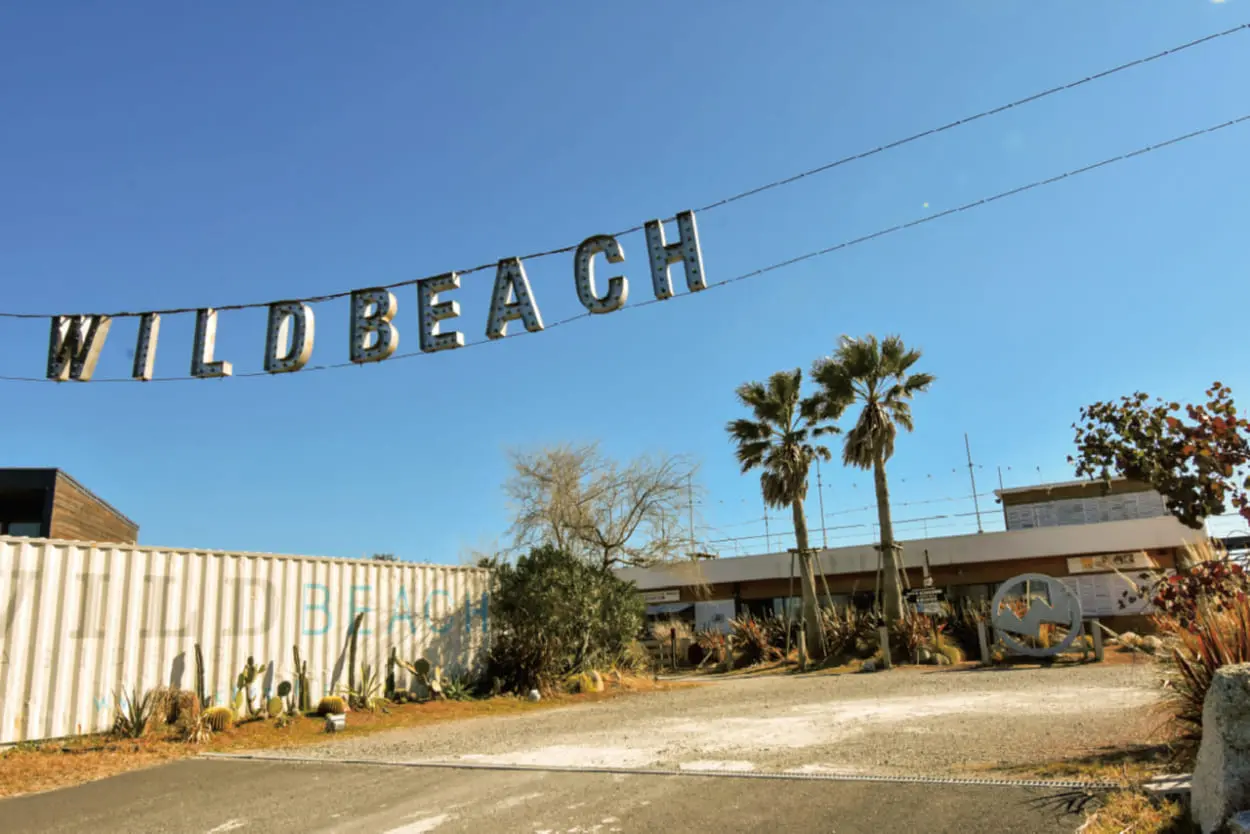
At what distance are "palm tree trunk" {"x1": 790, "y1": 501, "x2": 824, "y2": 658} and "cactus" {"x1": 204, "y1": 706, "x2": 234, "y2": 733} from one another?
18.4 m

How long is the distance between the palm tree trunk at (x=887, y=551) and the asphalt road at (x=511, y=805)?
62.6 feet

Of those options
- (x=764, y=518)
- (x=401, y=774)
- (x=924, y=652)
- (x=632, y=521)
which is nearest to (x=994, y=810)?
(x=401, y=774)

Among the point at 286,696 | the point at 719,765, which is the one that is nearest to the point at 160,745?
the point at 286,696

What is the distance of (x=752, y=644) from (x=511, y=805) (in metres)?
22.3

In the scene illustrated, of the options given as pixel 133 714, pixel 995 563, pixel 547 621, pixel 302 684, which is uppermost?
pixel 995 563

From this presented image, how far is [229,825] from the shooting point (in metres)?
6.61

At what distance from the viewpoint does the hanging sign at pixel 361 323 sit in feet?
30.8

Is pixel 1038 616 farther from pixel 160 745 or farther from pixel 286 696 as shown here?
pixel 160 745

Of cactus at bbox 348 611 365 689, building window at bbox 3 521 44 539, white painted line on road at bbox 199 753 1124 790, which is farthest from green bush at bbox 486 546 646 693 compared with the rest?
building window at bbox 3 521 44 539

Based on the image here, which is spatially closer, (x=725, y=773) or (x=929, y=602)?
(x=725, y=773)

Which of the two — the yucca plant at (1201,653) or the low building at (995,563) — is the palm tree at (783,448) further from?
the yucca plant at (1201,653)

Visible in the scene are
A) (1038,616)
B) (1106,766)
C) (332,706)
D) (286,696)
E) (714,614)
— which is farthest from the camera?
(714,614)

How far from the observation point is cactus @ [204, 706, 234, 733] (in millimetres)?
11539

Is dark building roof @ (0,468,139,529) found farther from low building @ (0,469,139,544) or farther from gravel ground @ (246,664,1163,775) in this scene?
gravel ground @ (246,664,1163,775)
